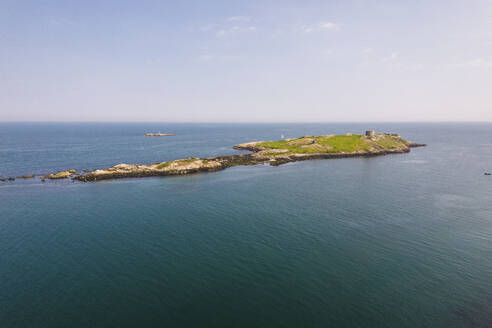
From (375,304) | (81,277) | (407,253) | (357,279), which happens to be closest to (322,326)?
(375,304)

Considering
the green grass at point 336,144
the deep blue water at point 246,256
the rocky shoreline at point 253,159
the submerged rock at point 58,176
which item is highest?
the green grass at point 336,144

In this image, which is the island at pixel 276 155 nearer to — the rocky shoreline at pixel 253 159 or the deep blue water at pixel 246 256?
the rocky shoreline at pixel 253 159

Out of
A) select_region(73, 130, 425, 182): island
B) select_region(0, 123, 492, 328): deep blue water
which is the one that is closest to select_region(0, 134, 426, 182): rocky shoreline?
select_region(73, 130, 425, 182): island

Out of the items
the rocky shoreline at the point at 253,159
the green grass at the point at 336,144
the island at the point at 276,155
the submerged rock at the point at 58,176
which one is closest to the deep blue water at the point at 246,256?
the submerged rock at the point at 58,176

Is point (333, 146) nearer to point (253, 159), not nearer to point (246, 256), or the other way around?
point (253, 159)

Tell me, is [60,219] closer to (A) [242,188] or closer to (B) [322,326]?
(A) [242,188]

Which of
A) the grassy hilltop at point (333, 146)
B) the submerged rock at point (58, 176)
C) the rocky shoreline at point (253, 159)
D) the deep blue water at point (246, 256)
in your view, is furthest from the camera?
the grassy hilltop at point (333, 146)

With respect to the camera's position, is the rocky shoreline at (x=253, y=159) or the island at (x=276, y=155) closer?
the rocky shoreline at (x=253, y=159)


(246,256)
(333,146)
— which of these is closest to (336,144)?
(333,146)
